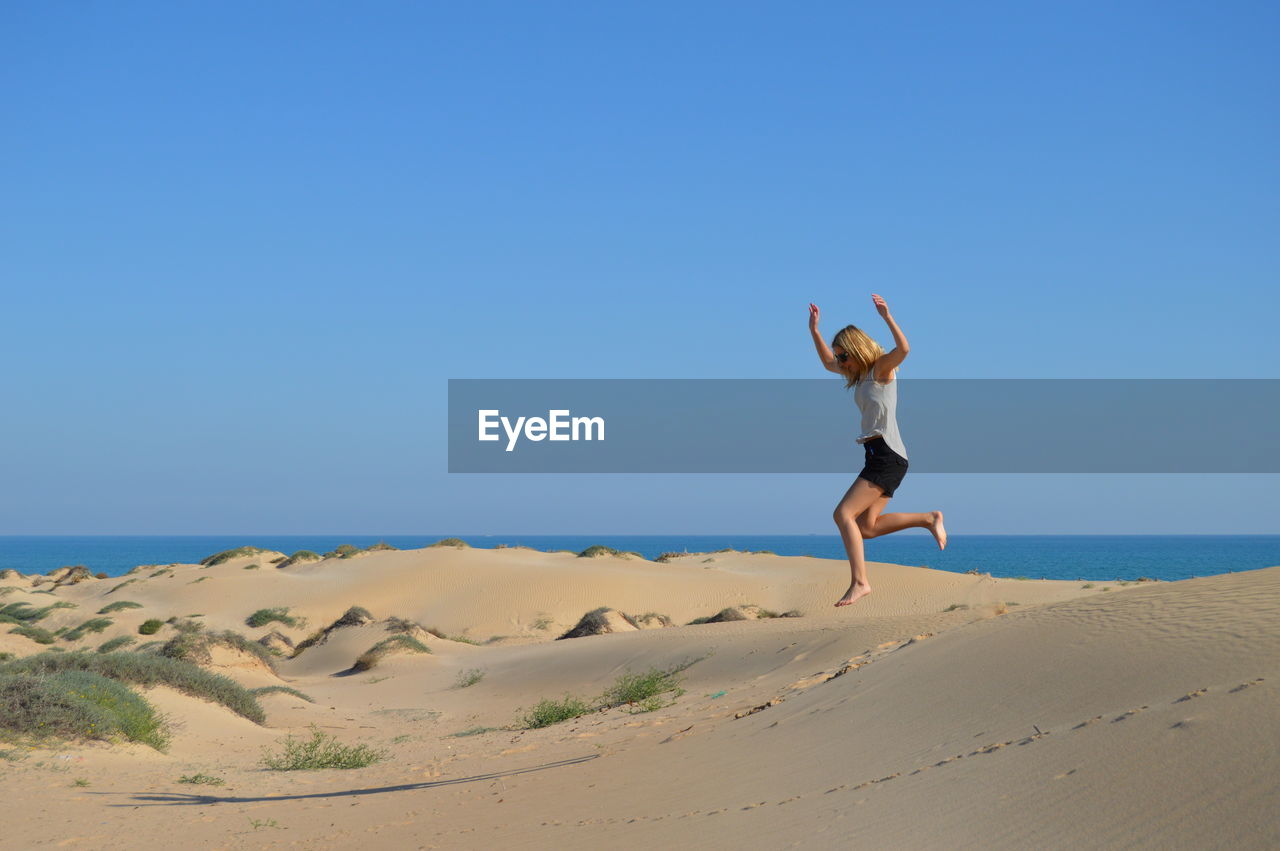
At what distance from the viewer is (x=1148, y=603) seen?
28.8ft

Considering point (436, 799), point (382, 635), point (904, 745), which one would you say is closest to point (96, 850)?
point (436, 799)

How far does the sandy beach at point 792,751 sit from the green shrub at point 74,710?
30 cm

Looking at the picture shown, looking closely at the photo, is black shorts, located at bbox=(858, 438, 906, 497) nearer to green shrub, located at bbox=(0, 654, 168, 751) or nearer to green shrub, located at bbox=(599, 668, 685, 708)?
green shrub, located at bbox=(599, 668, 685, 708)

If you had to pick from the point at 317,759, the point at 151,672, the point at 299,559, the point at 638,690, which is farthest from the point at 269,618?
the point at 317,759

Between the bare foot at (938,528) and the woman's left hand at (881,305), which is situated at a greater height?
the woman's left hand at (881,305)

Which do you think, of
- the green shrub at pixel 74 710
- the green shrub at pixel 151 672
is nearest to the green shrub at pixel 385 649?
the green shrub at pixel 151 672

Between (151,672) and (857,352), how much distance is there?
13880 millimetres

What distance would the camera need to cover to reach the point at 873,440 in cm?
729

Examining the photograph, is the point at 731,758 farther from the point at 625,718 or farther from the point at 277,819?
the point at 625,718

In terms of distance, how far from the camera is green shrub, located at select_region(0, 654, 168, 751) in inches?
477

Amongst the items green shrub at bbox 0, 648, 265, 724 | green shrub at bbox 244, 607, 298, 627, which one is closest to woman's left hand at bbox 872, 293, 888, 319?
green shrub at bbox 0, 648, 265, 724

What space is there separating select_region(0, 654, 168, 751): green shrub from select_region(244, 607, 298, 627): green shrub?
23001mm

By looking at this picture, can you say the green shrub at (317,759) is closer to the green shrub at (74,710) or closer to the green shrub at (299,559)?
the green shrub at (74,710)

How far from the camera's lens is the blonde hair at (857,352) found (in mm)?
7184
